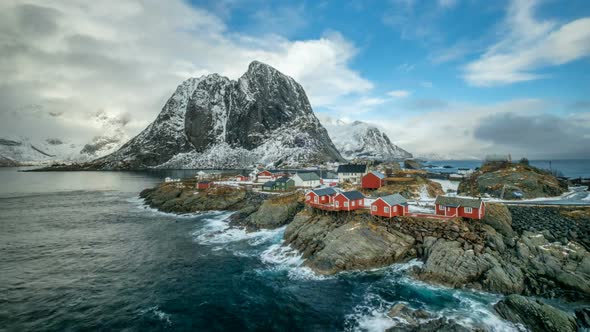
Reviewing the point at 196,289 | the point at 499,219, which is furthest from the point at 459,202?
the point at 196,289

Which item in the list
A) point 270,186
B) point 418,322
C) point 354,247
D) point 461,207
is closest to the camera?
point 418,322

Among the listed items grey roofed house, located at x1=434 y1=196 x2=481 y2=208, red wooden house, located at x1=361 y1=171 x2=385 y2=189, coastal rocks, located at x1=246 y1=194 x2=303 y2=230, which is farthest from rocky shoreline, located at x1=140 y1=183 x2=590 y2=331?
red wooden house, located at x1=361 y1=171 x2=385 y2=189

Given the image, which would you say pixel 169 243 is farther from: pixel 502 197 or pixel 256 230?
pixel 502 197

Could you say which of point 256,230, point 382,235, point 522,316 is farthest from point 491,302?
point 256,230

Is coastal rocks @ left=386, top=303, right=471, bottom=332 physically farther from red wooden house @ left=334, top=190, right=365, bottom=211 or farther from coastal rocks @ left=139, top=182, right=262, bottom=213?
coastal rocks @ left=139, top=182, right=262, bottom=213

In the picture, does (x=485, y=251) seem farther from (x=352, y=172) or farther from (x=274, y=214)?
(x=352, y=172)
